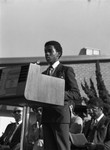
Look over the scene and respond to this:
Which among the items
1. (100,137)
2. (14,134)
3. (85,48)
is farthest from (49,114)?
(85,48)

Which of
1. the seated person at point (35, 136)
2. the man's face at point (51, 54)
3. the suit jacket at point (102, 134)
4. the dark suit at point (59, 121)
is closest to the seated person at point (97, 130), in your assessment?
the suit jacket at point (102, 134)

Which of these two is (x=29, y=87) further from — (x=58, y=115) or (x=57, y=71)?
(x=57, y=71)

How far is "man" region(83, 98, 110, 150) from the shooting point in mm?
5258

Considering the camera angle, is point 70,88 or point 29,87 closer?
point 29,87

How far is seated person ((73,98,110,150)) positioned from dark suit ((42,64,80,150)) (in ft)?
4.04

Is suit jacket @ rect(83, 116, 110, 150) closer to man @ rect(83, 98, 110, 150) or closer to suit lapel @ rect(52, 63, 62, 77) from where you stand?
man @ rect(83, 98, 110, 150)

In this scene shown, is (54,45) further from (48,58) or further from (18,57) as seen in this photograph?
(18,57)

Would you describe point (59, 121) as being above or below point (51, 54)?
below

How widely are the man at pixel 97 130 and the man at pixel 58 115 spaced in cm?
123

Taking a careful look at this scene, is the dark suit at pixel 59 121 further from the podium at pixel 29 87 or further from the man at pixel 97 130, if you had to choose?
the man at pixel 97 130

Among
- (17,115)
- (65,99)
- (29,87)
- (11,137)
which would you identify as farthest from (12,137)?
(29,87)

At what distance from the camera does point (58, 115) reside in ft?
13.4

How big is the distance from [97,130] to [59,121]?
6.02 ft

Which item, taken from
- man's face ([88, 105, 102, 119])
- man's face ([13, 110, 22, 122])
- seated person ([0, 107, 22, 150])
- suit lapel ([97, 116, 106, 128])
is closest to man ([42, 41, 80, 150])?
suit lapel ([97, 116, 106, 128])
